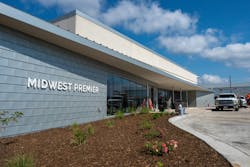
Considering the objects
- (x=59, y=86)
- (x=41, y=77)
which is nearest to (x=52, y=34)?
(x=41, y=77)

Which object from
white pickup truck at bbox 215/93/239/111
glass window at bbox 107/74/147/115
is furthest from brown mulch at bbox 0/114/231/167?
white pickup truck at bbox 215/93/239/111

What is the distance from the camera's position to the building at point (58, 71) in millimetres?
8633

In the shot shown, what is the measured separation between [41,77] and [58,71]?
1.22 m

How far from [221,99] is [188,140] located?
22726mm

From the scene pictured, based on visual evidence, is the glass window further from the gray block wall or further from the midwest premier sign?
the gray block wall

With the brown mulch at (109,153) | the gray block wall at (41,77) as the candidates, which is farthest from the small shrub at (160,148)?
the gray block wall at (41,77)

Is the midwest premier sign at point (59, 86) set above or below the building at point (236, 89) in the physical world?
below

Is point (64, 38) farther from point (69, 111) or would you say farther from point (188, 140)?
point (188, 140)

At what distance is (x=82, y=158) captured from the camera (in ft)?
18.1

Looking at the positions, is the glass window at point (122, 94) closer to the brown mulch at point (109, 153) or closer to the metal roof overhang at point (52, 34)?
the metal roof overhang at point (52, 34)

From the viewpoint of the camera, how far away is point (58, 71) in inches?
441

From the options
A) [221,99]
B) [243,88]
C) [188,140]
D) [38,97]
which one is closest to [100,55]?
[38,97]

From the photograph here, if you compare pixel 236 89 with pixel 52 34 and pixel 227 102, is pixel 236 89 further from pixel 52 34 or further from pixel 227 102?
pixel 52 34

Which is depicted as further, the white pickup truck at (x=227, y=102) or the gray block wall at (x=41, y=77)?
the white pickup truck at (x=227, y=102)
